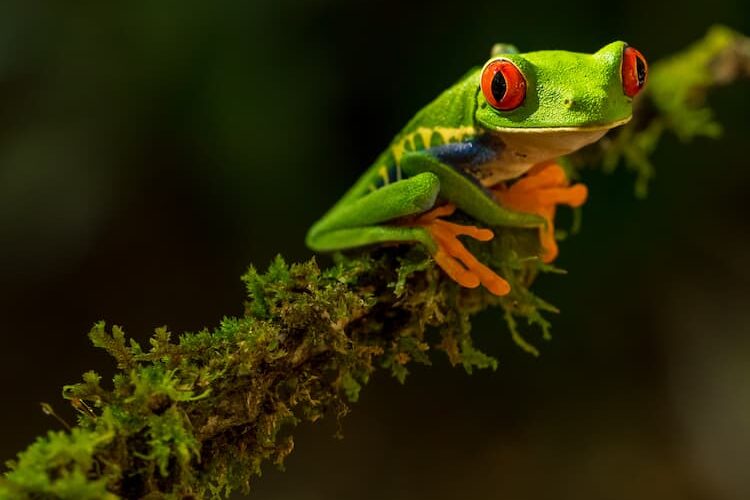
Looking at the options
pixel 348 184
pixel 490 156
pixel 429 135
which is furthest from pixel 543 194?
pixel 348 184

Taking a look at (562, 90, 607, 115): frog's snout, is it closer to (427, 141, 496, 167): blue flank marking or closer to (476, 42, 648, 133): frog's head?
(476, 42, 648, 133): frog's head

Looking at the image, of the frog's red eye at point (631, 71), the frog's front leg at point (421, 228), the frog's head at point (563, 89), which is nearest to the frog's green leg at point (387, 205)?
the frog's front leg at point (421, 228)

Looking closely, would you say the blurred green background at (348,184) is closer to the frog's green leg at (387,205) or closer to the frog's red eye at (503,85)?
the frog's green leg at (387,205)

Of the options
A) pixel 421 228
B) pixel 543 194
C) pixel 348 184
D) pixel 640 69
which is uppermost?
pixel 640 69

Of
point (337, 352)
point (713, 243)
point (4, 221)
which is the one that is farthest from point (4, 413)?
point (713, 243)

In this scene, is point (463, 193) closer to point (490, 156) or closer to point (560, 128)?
point (490, 156)
